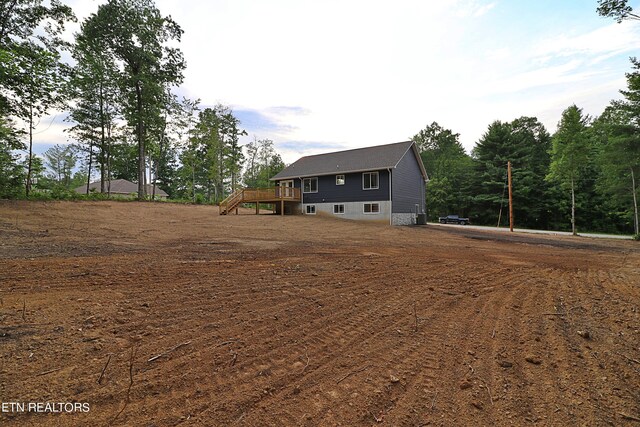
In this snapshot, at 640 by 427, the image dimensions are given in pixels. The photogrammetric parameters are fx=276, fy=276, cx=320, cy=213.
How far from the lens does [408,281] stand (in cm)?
570

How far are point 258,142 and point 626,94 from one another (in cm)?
4266

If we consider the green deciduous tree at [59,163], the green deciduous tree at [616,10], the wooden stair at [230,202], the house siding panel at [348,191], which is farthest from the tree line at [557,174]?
the green deciduous tree at [59,163]

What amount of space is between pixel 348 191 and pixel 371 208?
8.69ft

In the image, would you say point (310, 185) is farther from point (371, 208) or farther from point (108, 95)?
point (108, 95)

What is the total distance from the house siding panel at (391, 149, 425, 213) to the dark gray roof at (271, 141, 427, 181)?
2.21 feet

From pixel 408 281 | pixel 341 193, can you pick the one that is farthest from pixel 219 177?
pixel 408 281

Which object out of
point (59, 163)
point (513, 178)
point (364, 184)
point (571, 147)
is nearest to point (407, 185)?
point (364, 184)

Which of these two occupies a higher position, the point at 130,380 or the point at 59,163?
the point at 59,163

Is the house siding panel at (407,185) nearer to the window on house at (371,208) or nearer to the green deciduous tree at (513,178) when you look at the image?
the window on house at (371,208)

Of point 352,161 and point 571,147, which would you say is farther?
point 352,161

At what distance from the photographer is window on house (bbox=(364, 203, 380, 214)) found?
75.6 ft

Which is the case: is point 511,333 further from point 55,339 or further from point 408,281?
point 55,339

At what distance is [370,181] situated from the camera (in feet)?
77.2

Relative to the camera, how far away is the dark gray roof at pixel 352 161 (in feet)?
77.0
